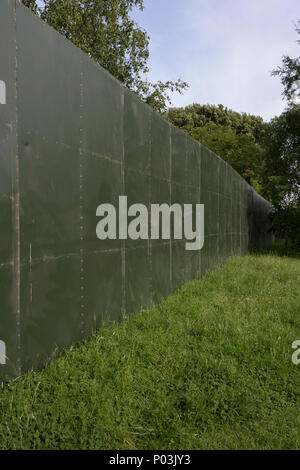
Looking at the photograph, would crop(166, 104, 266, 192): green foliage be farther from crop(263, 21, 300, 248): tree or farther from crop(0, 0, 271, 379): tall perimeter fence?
crop(0, 0, 271, 379): tall perimeter fence

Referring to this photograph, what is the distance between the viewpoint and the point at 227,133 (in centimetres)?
3303

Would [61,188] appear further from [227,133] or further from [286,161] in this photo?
[227,133]

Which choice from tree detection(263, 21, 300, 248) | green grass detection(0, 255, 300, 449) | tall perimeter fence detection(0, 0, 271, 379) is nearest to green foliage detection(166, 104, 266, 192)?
tree detection(263, 21, 300, 248)

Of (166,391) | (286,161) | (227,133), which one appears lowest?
(166,391)

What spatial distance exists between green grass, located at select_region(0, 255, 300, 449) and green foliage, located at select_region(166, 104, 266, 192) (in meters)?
25.0

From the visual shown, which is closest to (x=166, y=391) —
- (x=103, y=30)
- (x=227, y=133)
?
(x=103, y=30)

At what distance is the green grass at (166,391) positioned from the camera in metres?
2.54

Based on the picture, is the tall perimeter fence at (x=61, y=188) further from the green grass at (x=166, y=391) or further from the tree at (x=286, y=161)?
the tree at (x=286, y=161)

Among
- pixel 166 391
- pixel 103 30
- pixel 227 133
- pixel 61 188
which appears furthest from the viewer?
pixel 227 133

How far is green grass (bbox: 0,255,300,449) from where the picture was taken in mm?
2545

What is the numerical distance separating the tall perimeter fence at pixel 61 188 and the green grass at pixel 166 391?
32 cm

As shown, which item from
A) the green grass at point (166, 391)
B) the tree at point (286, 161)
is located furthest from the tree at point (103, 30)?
the green grass at point (166, 391)

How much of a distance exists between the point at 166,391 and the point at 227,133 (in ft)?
105
